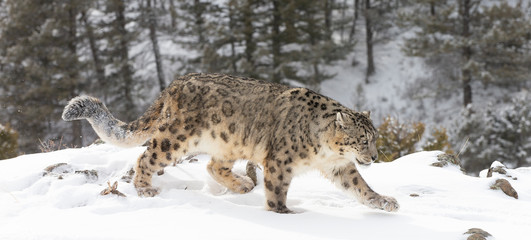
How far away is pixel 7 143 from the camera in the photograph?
12.9 m

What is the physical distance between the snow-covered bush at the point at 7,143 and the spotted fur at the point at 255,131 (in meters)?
8.06

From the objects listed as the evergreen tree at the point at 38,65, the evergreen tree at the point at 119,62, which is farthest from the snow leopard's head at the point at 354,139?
the evergreen tree at the point at 119,62

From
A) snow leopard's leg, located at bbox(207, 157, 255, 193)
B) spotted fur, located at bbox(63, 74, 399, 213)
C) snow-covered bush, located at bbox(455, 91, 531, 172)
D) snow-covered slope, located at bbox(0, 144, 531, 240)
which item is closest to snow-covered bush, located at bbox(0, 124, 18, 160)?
snow-covered slope, located at bbox(0, 144, 531, 240)

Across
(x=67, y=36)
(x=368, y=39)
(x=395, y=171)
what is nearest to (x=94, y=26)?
(x=67, y=36)

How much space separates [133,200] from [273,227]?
1.38 meters

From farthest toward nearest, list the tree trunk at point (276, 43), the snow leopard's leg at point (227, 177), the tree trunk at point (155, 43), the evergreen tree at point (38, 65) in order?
the tree trunk at point (155, 43), the tree trunk at point (276, 43), the evergreen tree at point (38, 65), the snow leopard's leg at point (227, 177)

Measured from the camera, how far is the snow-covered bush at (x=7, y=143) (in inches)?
490

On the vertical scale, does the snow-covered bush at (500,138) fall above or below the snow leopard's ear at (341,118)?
below

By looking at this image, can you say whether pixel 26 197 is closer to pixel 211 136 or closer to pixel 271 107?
pixel 211 136

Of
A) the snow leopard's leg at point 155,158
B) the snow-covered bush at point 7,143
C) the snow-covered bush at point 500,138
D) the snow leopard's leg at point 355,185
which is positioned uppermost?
the snow leopard's leg at point 155,158

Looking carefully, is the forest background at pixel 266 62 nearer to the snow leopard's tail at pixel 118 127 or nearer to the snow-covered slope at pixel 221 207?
the snow-covered slope at pixel 221 207

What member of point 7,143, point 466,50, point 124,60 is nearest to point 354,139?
point 7,143

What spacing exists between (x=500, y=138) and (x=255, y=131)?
16.8m

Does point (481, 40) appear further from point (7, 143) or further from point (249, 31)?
point (7, 143)
